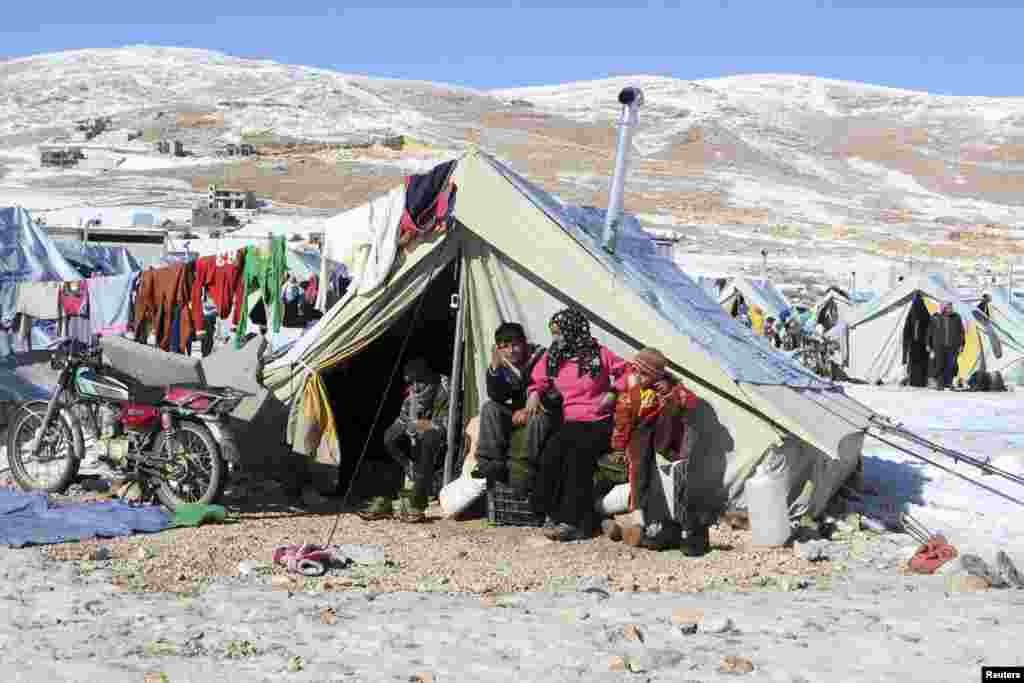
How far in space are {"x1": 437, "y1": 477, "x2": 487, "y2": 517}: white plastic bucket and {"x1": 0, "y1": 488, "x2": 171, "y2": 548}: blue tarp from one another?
5.64ft

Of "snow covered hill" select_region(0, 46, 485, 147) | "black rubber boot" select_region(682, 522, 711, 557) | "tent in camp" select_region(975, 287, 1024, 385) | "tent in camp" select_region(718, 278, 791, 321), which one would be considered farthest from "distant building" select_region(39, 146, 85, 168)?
"black rubber boot" select_region(682, 522, 711, 557)

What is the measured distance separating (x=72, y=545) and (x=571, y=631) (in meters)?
3.08

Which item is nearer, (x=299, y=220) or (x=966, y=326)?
(x=966, y=326)

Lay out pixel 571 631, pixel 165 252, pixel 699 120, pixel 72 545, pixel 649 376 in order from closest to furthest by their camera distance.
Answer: pixel 571 631, pixel 72 545, pixel 649 376, pixel 165 252, pixel 699 120

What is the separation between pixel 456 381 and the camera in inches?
333

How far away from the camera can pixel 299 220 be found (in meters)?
47.3

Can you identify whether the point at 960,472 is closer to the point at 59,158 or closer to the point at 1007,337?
the point at 1007,337

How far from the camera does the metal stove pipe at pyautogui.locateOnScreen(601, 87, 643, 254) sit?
29.2 ft

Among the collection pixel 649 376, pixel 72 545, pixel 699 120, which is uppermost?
pixel 699 120

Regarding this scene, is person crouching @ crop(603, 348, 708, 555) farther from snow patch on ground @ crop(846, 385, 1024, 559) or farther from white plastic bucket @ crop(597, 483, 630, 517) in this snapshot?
snow patch on ground @ crop(846, 385, 1024, 559)

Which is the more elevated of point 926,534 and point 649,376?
point 649,376

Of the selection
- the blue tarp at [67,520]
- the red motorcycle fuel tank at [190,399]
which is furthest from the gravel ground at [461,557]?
the red motorcycle fuel tank at [190,399]

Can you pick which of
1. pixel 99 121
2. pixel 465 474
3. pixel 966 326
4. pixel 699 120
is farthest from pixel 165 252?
pixel 699 120

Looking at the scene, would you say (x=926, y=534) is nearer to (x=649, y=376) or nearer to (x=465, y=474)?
(x=649, y=376)
